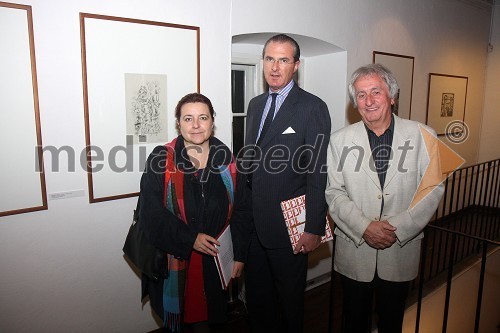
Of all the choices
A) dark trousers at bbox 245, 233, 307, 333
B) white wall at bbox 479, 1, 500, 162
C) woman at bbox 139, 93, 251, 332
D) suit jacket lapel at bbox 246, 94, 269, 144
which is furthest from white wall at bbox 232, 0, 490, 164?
dark trousers at bbox 245, 233, 307, 333

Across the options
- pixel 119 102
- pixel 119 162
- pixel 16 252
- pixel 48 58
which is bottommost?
pixel 16 252

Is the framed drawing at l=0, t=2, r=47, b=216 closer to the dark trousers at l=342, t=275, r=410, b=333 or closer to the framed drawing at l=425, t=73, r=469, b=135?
the dark trousers at l=342, t=275, r=410, b=333

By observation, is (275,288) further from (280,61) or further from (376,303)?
(280,61)

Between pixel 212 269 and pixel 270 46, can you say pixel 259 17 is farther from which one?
pixel 212 269

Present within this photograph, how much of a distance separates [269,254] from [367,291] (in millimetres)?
571

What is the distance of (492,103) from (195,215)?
5.96 meters

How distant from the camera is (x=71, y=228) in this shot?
7.34 ft

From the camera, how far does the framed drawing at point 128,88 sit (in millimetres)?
2174

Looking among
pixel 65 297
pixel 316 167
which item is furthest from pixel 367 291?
pixel 65 297

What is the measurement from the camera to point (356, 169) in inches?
73.1

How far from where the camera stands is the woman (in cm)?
181

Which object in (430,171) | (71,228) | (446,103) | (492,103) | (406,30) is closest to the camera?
(430,171)

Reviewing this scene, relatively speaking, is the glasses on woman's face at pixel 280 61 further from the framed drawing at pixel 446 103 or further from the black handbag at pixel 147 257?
the framed drawing at pixel 446 103

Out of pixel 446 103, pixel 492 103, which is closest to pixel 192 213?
pixel 446 103
